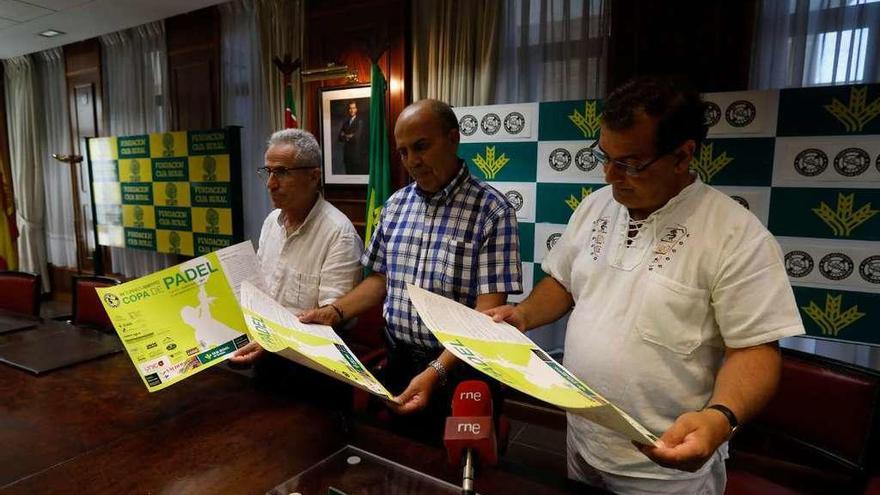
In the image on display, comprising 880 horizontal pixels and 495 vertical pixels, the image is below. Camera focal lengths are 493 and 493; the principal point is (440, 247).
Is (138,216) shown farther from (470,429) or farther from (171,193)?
(470,429)

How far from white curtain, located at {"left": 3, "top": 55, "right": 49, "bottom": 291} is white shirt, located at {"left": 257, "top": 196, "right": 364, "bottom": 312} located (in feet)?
19.3

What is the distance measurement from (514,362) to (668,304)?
35cm

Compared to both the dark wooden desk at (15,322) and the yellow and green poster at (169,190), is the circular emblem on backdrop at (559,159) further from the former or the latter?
the yellow and green poster at (169,190)

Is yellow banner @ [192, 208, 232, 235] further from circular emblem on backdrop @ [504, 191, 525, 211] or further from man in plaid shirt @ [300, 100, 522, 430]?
man in plaid shirt @ [300, 100, 522, 430]

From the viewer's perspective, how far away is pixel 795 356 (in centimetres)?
156

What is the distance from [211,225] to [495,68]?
274 centimetres

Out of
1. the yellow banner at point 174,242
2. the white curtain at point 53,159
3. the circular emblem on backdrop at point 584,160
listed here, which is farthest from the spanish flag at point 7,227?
the circular emblem on backdrop at point 584,160

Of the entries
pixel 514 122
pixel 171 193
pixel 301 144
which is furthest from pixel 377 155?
pixel 171 193

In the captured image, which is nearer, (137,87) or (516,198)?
(516,198)

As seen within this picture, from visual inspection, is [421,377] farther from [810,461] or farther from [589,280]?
[810,461]

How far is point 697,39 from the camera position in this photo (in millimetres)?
2408

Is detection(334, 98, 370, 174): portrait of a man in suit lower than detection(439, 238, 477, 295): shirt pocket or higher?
higher

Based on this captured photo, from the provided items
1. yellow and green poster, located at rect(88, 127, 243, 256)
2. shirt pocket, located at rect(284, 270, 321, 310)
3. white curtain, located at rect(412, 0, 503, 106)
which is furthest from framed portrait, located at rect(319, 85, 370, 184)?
shirt pocket, located at rect(284, 270, 321, 310)

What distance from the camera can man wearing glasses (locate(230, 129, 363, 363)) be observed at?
1.70 metres
